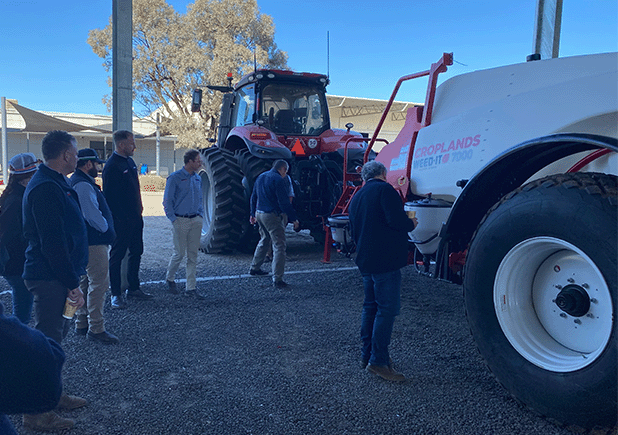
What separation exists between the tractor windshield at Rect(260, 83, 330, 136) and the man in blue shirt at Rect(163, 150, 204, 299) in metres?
2.41

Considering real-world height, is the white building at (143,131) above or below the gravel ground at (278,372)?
above

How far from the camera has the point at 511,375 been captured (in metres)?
2.68

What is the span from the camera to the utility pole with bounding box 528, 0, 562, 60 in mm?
6996

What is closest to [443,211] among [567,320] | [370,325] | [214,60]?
[370,325]

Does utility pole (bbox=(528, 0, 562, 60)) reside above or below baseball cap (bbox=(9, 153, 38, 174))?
above

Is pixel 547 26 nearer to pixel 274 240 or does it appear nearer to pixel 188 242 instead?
pixel 274 240

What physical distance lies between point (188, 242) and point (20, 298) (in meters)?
2.21

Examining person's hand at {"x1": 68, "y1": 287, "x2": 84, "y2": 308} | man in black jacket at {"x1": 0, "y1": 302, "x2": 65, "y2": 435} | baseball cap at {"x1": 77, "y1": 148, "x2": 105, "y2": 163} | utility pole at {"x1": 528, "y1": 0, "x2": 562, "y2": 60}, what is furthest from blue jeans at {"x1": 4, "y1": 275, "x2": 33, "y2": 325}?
utility pole at {"x1": 528, "y1": 0, "x2": 562, "y2": 60}

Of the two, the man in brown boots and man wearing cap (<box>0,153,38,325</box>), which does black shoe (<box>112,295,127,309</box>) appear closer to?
man wearing cap (<box>0,153,38,325</box>)

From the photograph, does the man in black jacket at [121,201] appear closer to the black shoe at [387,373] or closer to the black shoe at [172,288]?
the black shoe at [172,288]

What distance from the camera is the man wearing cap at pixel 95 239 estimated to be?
379 cm

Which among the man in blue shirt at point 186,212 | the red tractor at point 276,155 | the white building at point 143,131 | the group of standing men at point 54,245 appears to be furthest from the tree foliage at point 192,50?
the group of standing men at point 54,245

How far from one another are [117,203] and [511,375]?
12.5 ft

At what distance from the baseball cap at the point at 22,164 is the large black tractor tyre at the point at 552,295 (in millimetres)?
3006
